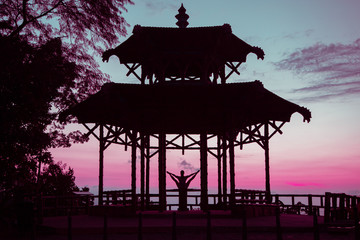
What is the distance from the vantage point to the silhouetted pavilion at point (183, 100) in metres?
22.8

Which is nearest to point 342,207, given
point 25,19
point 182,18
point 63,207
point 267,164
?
point 267,164

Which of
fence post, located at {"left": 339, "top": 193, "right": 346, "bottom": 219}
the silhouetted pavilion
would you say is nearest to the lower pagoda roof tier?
the silhouetted pavilion

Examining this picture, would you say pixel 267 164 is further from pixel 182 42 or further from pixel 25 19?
pixel 25 19

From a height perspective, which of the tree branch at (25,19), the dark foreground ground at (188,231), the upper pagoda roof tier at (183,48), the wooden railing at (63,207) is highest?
the tree branch at (25,19)

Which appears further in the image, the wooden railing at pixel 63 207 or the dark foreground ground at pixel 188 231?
the wooden railing at pixel 63 207

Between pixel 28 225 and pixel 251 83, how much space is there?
1151cm

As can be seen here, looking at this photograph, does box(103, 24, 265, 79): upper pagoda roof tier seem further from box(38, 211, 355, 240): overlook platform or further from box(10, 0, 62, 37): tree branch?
box(38, 211, 355, 240): overlook platform

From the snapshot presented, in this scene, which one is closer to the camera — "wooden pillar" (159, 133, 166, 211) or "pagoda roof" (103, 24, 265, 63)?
"wooden pillar" (159, 133, 166, 211)

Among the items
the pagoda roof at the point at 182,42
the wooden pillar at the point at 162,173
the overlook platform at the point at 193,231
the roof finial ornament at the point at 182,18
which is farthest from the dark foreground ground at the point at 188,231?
the roof finial ornament at the point at 182,18

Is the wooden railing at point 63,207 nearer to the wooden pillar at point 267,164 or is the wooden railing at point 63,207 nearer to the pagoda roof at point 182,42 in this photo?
the pagoda roof at point 182,42

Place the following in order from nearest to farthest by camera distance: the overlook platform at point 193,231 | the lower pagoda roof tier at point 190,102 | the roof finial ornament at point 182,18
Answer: the overlook platform at point 193,231, the lower pagoda roof tier at point 190,102, the roof finial ornament at point 182,18

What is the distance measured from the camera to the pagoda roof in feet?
80.7

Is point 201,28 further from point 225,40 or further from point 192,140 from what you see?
point 192,140

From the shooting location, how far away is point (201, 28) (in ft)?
80.7
